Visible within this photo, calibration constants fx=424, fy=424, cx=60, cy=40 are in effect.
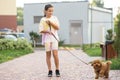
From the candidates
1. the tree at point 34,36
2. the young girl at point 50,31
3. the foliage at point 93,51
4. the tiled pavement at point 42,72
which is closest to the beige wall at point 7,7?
the tree at point 34,36

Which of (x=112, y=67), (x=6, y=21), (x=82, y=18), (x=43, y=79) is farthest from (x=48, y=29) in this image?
(x=6, y=21)

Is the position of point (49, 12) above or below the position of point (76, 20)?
below

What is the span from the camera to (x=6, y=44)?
2777 cm

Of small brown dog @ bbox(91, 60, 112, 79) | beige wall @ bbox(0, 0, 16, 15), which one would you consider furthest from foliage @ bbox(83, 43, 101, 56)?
beige wall @ bbox(0, 0, 16, 15)

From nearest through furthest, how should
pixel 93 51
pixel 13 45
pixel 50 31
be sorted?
pixel 50 31 < pixel 93 51 < pixel 13 45

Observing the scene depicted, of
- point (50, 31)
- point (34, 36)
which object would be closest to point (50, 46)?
point (50, 31)

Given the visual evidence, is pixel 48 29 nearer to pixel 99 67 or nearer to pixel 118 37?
pixel 99 67

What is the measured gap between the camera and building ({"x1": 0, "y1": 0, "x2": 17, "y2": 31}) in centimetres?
6312

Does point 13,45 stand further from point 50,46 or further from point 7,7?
point 7,7

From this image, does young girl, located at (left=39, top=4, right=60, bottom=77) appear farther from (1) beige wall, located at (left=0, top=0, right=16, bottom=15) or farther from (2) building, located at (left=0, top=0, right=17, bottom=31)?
(1) beige wall, located at (left=0, top=0, right=16, bottom=15)

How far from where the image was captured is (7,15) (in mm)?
63812

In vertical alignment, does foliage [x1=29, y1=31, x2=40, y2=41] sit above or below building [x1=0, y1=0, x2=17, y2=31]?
below

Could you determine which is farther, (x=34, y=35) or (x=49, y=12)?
(x=34, y=35)

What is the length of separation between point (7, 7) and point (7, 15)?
1.59 m
